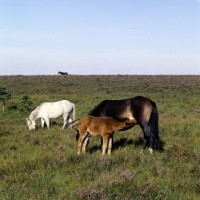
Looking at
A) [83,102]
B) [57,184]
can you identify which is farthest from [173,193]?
[83,102]

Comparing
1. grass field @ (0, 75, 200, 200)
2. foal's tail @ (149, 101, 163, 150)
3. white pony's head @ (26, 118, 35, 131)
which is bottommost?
white pony's head @ (26, 118, 35, 131)

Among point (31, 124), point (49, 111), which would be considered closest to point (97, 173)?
point (31, 124)

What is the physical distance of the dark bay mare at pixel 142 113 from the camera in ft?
30.5

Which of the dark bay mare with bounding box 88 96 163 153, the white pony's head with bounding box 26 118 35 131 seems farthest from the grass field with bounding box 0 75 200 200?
the white pony's head with bounding box 26 118 35 131


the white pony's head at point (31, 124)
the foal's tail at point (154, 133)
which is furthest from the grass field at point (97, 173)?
the white pony's head at point (31, 124)

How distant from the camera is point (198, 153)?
7.74 metres

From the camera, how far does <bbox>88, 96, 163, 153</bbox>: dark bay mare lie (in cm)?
930

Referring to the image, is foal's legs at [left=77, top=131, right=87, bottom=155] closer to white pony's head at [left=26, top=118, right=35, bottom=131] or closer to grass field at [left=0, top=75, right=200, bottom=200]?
grass field at [left=0, top=75, right=200, bottom=200]

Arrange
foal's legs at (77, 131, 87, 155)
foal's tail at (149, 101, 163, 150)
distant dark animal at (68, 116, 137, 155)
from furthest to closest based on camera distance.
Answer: foal's tail at (149, 101, 163, 150), foal's legs at (77, 131, 87, 155), distant dark animal at (68, 116, 137, 155)

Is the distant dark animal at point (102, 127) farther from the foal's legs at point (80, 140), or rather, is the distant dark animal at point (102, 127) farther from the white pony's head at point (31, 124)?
the white pony's head at point (31, 124)

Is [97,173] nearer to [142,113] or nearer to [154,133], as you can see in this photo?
[154,133]

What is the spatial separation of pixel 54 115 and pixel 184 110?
10103 mm

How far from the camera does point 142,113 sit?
951 cm

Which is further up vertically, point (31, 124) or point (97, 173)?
point (97, 173)
